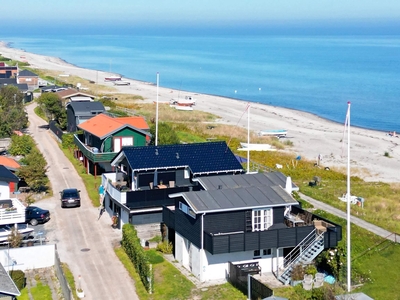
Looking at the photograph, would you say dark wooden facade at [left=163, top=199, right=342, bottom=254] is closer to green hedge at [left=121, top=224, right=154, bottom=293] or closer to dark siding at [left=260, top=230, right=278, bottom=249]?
dark siding at [left=260, top=230, right=278, bottom=249]

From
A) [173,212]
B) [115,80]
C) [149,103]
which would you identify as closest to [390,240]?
[173,212]

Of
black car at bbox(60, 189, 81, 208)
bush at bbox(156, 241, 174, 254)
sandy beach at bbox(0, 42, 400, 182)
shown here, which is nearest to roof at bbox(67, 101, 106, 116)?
sandy beach at bbox(0, 42, 400, 182)

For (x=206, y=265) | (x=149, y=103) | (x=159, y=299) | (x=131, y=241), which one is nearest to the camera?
(x=159, y=299)

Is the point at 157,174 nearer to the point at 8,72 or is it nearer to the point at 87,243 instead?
the point at 87,243

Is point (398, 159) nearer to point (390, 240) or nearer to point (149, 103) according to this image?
point (390, 240)

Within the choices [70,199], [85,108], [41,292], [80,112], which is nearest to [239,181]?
[41,292]
